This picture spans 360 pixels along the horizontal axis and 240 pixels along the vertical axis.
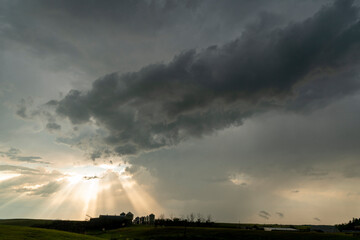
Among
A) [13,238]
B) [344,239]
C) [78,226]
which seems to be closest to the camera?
[13,238]

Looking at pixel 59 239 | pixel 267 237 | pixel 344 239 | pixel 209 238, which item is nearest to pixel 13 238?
pixel 59 239

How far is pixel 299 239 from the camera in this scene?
4178 inches

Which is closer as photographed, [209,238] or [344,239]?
[344,239]

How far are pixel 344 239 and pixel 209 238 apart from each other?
166ft

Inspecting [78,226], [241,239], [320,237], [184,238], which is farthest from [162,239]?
[78,226]

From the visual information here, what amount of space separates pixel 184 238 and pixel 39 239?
212 feet

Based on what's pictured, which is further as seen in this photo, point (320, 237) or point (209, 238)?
point (209, 238)

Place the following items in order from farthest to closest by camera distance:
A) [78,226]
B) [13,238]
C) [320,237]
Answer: [78,226] < [320,237] < [13,238]

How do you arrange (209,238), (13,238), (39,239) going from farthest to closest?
(209,238) < (39,239) < (13,238)

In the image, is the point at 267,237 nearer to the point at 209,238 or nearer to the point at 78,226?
the point at 209,238

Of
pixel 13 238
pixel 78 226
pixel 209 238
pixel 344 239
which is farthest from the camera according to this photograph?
pixel 78 226

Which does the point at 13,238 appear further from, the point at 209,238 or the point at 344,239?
the point at 344,239

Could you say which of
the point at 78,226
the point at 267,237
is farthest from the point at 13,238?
the point at 78,226

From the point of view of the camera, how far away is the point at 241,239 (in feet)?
360
